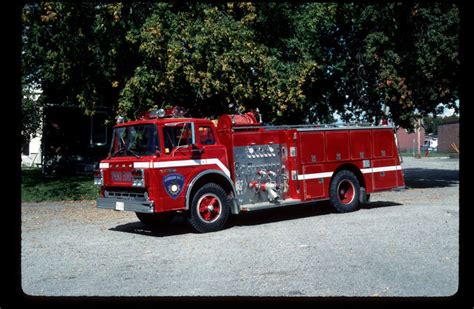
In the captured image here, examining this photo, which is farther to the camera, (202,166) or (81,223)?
(81,223)

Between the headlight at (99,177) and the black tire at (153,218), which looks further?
the black tire at (153,218)

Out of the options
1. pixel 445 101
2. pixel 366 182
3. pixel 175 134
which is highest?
pixel 445 101

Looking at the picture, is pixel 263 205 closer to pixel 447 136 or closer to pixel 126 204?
pixel 126 204

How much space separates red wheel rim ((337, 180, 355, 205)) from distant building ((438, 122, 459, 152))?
54174 mm

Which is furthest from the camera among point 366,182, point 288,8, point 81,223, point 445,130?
point 445,130

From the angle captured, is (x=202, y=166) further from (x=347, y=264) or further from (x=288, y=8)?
(x=288, y=8)

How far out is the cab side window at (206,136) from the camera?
11281 millimetres

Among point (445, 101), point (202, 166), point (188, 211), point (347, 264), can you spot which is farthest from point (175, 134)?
point (445, 101)

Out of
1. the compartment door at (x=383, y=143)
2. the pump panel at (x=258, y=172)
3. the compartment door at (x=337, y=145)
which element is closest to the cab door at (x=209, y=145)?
the pump panel at (x=258, y=172)

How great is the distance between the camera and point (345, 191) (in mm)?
13766

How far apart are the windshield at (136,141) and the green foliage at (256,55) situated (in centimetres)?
376

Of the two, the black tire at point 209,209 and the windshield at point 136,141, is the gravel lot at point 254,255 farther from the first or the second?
the windshield at point 136,141

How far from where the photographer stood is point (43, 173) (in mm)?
27641

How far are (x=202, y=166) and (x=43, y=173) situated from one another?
19.1 meters
